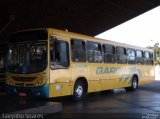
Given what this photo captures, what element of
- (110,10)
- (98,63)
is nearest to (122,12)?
(110,10)

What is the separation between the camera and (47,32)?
14.1 m

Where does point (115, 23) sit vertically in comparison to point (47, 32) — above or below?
above

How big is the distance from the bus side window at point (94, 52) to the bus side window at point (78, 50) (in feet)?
1.40

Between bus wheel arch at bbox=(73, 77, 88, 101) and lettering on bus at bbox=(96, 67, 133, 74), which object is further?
lettering on bus at bbox=(96, 67, 133, 74)

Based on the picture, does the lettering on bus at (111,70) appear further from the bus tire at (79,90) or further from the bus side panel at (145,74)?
the bus side panel at (145,74)

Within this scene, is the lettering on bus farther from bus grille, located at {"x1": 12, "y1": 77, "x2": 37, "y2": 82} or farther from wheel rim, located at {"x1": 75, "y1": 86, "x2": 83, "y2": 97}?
bus grille, located at {"x1": 12, "y1": 77, "x2": 37, "y2": 82}

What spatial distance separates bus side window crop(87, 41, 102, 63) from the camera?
55.0 feet

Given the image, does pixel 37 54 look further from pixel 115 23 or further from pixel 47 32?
pixel 115 23

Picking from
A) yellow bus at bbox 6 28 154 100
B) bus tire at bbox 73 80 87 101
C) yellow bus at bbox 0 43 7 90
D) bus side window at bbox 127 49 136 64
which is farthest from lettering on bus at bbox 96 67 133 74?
yellow bus at bbox 0 43 7 90

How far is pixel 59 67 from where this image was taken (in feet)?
47.4

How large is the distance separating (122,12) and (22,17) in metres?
8.34

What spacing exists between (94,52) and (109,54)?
5.99ft

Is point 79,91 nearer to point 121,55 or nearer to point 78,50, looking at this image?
point 78,50

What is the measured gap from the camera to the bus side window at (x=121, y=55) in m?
20.0
